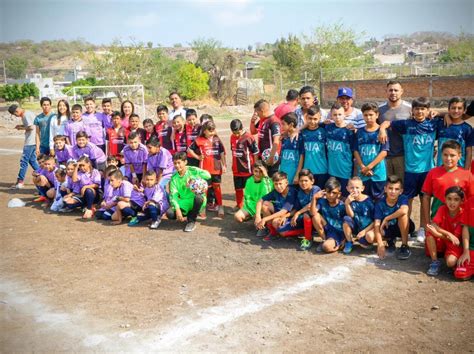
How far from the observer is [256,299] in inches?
189

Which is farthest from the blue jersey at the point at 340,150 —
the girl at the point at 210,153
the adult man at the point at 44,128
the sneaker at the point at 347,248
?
the adult man at the point at 44,128

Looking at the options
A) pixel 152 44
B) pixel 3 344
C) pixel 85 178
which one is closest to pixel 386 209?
pixel 3 344

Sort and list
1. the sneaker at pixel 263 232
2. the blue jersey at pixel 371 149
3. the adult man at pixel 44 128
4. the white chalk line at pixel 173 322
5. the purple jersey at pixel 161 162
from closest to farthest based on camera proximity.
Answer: the white chalk line at pixel 173 322, the blue jersey at pixel 371 149, the sneaker at pixel 263 232, the purple jersey at pixel 161 162, the adult man at pixel 44 128

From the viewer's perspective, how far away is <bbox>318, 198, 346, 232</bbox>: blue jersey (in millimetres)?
6125

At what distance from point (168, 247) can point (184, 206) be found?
107 cm

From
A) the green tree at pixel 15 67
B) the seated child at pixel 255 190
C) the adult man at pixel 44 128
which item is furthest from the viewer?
the green tree at pixel 15 67

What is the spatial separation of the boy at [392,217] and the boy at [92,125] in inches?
235

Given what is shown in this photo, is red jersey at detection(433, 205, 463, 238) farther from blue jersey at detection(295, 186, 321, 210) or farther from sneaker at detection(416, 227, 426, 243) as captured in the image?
blue jersey at detection(295, 186, 321, 210)

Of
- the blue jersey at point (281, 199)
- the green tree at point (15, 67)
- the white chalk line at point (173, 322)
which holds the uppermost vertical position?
the green tree at point (15, 67)

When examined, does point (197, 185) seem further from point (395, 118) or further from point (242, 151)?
point (395, 118)

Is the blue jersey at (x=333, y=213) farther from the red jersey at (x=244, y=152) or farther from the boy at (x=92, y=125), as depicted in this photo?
the boy at (x=92, y=125)

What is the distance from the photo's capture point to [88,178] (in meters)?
8.66

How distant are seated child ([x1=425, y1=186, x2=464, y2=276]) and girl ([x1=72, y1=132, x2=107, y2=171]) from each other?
623cm

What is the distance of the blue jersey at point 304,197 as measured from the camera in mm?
6406
